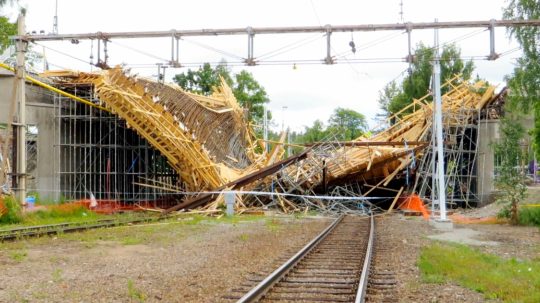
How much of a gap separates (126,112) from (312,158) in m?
9.20

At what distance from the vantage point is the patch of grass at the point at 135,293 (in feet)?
27.7

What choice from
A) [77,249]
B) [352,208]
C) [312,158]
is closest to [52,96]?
[312,158]

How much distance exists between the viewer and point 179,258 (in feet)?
41.2

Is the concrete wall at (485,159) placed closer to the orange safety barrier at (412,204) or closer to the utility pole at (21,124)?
the orange safety barrier at (412,204)

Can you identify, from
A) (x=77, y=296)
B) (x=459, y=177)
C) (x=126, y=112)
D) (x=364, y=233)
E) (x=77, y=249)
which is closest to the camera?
(x=77, y=296)

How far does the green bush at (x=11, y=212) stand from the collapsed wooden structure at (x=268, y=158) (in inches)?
276

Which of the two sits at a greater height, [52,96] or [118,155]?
[52,96]

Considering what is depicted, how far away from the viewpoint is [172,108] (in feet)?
96.7

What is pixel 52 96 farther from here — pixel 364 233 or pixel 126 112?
pixel 364 233

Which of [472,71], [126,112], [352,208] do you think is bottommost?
[352,208]

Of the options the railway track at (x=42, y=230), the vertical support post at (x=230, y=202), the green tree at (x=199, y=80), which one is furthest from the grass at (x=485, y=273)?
the green tree at (x=199, y=80)

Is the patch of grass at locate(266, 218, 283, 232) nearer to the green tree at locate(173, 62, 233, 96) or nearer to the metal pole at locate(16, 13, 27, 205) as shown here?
the metal pole at locate(16, 13, 27, 205)

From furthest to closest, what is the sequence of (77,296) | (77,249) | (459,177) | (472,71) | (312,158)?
(472,71) < (459,177) < (312,158) < (77,249) < (77,296)

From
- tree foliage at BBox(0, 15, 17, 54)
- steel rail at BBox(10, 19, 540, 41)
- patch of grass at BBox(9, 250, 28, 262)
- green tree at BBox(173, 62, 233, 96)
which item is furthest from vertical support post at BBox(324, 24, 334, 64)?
green tree at BBox(173, 62, 233, 96)
